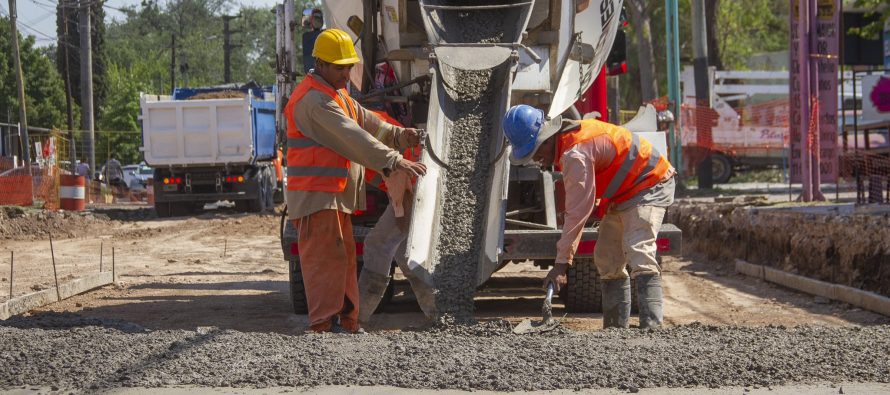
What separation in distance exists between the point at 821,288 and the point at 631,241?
3488 millimetres

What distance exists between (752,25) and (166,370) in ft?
147

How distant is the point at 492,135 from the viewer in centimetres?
872

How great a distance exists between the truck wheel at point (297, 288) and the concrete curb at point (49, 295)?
2086 mm

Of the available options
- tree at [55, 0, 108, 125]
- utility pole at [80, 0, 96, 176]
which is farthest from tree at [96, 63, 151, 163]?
utility pole at [80, 0, 96, 176]

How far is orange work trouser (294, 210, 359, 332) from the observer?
736cm

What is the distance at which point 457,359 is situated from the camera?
5.86 m

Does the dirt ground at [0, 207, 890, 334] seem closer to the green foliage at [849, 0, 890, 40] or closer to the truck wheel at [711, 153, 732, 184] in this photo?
the green foliage at [849, 0, 890, 40]

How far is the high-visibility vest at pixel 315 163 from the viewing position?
7.34 meters

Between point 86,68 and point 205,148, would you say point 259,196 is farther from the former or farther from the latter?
point 86,68

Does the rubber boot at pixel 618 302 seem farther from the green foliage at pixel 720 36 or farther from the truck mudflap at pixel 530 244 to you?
the green foliage at pixel 720 36

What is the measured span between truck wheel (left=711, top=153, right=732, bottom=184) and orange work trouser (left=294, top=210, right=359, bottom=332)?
81.3 feet

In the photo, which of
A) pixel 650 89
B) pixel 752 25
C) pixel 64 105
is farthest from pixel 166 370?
pixel 64 105

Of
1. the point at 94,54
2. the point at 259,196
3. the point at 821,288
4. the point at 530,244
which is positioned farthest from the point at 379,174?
the point at 94,54

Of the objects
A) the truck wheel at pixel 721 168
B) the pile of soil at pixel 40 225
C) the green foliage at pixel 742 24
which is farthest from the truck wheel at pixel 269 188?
the green foliage at pixel 742 24
